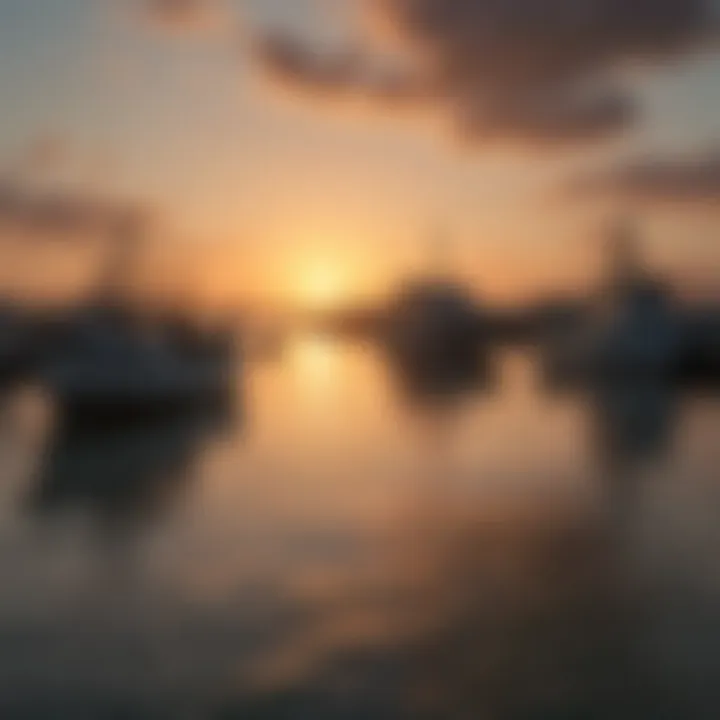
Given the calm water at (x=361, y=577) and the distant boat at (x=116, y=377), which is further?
the distant boat at (x=116, y=377)

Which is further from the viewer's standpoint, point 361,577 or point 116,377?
point 116,377

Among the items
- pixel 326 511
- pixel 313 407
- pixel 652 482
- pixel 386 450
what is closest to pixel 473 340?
pixel 313 407

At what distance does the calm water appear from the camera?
2.33m

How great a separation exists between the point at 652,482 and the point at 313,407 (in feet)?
11.8

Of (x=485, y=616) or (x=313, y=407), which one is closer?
(x=485, y=616)

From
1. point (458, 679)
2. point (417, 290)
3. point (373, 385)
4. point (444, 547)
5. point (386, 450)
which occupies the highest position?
point (417, 290)

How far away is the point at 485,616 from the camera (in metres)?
2.77

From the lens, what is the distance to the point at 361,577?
10.4 feet

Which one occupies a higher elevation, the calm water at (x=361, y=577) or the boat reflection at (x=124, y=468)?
the boat reflection at (x=124, y=468)

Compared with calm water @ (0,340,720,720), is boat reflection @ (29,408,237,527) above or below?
above

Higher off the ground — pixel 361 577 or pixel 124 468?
pixel 124 468

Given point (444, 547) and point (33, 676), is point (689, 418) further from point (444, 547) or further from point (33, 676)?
point (33, 676)

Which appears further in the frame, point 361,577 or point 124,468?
point 124,468

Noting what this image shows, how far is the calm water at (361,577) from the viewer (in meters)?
2.33
